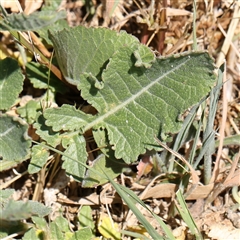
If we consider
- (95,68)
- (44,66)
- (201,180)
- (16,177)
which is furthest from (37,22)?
(201,180)

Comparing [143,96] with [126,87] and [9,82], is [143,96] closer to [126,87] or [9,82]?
[126,87]

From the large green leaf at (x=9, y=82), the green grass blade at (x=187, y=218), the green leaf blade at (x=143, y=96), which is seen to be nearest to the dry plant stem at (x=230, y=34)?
the green leaf blade at (x=143, y=96)

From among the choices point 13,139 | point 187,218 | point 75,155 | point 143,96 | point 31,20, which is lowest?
point 187,218

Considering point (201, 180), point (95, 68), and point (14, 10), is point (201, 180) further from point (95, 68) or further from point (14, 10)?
point (14, 10)

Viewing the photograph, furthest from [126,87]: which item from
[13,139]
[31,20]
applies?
[31,20]

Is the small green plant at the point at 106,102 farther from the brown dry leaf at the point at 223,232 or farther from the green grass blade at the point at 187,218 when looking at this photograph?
the brown dry leaf at the point at 223,232

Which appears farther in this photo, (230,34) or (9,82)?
(230,34)

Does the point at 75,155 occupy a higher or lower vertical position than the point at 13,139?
lower
